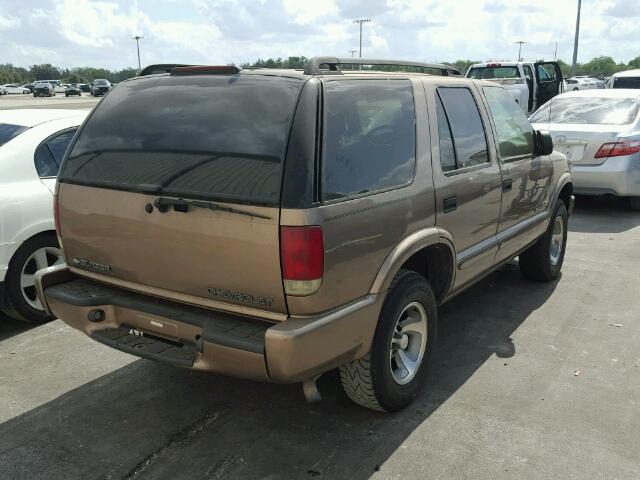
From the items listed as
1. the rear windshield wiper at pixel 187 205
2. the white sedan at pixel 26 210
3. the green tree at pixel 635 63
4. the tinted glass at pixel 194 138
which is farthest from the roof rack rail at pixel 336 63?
the green tree at pixel 635 63

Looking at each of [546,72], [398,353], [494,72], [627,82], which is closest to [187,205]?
[398,353]

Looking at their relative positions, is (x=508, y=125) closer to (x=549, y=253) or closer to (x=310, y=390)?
(x=549, y=253)

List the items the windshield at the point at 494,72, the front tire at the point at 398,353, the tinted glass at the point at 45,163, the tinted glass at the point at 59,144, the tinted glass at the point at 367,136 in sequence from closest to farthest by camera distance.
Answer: the tinted glass at the point at 367,136 → the front tire at the point at 398,353 → the tinted glass at the point at 45,163 → the tinted glass at the point at 59,144 → the windshield at the point at 494,72

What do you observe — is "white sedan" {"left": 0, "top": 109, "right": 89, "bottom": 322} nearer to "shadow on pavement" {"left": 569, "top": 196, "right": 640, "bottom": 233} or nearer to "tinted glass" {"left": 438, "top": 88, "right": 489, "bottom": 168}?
"tinted glass" {"left": 438, "top": 88, "right": 489, "bottom": 168}

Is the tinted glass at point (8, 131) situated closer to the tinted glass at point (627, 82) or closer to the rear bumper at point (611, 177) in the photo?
the rear bumper at point (611, 177)

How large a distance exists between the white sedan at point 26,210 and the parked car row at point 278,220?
1.24m

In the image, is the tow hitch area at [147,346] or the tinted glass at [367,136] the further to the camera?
the tow hitch area at [147,346]

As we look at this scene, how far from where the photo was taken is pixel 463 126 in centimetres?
396

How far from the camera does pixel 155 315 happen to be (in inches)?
121

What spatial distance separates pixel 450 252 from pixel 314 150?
54.3 inches

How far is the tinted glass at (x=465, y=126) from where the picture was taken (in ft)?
12.6

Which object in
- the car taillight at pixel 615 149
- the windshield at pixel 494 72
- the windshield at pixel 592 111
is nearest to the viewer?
the car taillight at pixel 615 149

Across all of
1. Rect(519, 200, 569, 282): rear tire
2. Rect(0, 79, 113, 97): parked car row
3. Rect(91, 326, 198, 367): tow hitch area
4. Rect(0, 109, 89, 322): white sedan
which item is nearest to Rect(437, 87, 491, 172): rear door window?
Rect(519, 200, 569, 282): rear tire

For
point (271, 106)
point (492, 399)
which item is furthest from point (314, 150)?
point (492, 399)
